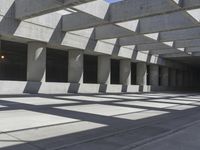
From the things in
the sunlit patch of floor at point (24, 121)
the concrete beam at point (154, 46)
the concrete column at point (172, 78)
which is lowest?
the sunlit patch of floor at point (24, 121)

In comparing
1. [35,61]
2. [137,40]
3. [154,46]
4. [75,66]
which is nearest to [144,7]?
[35,61]

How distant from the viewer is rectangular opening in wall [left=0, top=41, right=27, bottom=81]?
3497cm

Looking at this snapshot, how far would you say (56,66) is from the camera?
41625mm

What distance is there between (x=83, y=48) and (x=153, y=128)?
60.8 ft

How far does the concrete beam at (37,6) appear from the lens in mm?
16712

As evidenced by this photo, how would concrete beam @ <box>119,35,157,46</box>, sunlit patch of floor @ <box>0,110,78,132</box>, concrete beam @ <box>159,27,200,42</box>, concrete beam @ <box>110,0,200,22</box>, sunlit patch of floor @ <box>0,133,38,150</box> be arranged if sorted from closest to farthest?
sunlit patch of floor @ <box>0,133,38,150</box> < sunlit patch of floor @ <box>0,110,78,132</box> < concrete beam @ <box>110,0,200,22</box> < concrete beam @ <box>159,27,200,42</box> < concrete beam @ <box>119,35,157,46</box>

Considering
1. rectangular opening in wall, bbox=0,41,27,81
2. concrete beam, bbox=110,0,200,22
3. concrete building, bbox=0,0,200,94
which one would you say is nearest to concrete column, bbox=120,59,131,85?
concrete building, bbox=0,0,200,94

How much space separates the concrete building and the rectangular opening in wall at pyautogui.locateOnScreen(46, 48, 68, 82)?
0.15 metres

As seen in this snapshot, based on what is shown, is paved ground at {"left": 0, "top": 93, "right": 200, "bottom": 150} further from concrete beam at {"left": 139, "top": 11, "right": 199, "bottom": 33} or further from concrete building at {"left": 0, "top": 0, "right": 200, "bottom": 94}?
concrete beam at {"left": 139, "top": 11, "right": 199, "bottom": 33}

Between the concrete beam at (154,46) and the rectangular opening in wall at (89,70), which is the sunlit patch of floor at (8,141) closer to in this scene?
the concrete beam at (154,46)

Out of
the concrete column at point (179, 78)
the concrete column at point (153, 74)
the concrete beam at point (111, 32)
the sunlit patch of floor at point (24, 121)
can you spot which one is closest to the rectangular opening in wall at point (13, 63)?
the concrete beam at point (111, 32)

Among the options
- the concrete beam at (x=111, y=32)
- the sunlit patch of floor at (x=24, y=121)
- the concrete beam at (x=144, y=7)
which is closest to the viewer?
the sunlit patch of floor at (x=24, y=121)

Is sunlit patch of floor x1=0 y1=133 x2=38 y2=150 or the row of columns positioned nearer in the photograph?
sunlit patch of floor x1=0 y1=133 x2=38 y2=150

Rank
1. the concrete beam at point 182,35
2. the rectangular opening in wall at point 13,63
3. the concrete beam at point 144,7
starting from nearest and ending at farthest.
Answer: the concrete beam at point 144,7
the concrete beam at point 182,35
the rectangular opening in wall at point 13,63
